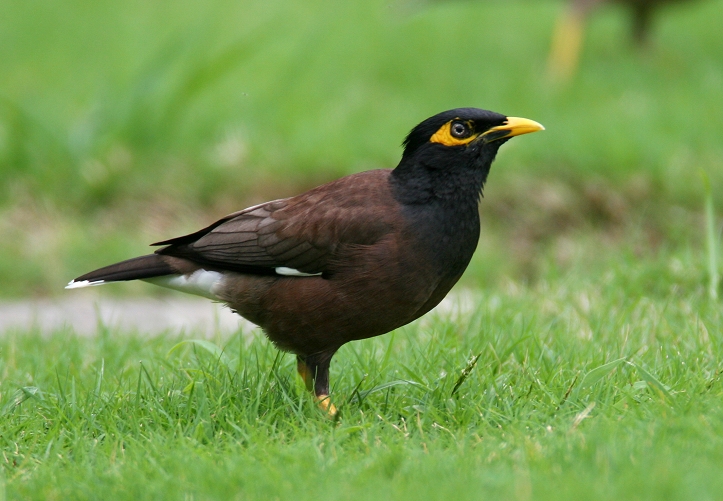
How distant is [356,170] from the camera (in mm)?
7715

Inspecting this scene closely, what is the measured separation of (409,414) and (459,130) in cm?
112

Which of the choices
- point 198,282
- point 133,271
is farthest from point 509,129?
point 133,271

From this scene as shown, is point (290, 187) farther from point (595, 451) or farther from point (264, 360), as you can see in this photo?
point (595, 451)

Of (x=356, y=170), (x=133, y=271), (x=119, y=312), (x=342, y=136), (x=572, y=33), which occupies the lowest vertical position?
(x=119, y=312)

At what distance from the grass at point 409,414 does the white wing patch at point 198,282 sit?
26 cm

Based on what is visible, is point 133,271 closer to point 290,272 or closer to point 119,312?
point 290,272

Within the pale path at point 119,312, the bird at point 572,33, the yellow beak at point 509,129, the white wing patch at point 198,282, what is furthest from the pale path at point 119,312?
the bird at point 572,33

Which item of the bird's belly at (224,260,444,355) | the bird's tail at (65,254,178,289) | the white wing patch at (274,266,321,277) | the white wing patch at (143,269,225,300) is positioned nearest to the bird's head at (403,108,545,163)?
the bird's belly at (224,260,444,355)

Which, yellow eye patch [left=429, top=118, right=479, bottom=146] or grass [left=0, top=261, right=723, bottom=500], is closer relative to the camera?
grass [left=0, top=261, right=723, bottom=500]

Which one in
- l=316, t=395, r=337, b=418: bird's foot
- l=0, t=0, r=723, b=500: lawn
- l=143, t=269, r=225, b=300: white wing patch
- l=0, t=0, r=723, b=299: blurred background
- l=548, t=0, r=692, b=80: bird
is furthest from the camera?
l=548, t=0, r=692, b=80: bird

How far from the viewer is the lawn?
122 inches

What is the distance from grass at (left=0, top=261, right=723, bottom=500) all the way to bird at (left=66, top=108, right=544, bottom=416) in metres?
0.23

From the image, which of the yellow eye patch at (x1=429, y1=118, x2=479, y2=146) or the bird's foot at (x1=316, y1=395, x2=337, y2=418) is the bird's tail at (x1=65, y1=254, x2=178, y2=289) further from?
the yellow eye patch at (x1=429, y1=118, x2=479, y2=146)

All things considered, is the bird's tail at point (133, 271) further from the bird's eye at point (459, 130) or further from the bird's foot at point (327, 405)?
the bird's eye at point (459, 130)
